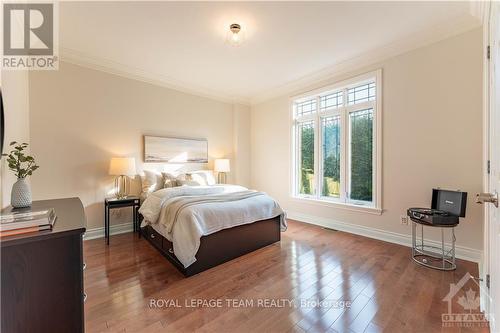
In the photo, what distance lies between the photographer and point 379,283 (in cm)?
206

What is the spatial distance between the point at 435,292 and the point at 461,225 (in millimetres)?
1134

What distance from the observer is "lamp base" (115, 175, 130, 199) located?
3572 mm

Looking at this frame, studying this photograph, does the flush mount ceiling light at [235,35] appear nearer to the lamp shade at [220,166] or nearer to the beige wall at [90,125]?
the beige wall at [90,125]

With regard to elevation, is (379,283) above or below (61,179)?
below

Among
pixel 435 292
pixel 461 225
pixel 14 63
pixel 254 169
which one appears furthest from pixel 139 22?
pixel 461 225

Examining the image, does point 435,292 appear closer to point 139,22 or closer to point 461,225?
point 461,225

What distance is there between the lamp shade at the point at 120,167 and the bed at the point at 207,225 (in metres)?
0.62

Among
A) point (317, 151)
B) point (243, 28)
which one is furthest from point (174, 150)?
point (317, 151)

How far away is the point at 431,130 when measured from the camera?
275 centimetres

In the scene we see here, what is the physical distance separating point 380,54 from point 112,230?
491cm

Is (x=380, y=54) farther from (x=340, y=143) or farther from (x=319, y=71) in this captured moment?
(x=340, y=143)

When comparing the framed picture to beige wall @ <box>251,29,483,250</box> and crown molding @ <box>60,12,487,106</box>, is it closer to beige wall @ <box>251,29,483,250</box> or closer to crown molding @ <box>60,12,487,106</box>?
crown molding @ <box>60,12,487,106</box>

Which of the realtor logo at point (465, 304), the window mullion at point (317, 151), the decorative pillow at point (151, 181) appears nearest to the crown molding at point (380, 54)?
the window mullion at point (317, 151)

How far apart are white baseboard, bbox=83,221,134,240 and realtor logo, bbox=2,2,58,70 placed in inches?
90.8
